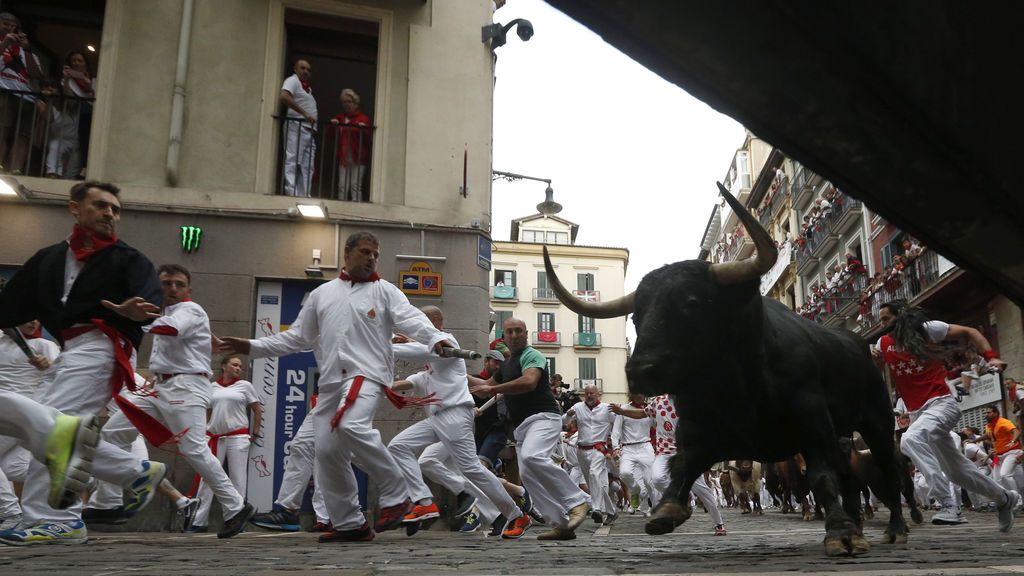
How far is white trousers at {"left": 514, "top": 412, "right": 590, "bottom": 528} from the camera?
289 inches

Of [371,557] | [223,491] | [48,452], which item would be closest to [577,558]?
[371,557]

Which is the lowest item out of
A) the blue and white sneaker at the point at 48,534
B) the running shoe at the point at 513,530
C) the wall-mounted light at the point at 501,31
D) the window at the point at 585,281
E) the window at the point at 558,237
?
the running shoe at the point at 513,530

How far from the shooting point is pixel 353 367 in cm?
630

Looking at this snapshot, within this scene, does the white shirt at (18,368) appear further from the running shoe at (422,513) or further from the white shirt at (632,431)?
the white shirt at (632,431)

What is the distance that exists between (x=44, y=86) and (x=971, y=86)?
14098 millimetres

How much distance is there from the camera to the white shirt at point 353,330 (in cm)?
634

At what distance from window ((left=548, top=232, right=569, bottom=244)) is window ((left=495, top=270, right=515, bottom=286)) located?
7.94 m

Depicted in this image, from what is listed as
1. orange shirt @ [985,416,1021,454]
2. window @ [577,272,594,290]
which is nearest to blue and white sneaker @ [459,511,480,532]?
orange shirt @ [985,416,1021,454]

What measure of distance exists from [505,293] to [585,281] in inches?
263

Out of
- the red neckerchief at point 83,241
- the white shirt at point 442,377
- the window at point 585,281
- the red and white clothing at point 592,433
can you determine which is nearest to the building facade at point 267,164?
the white shirt at point 442,377

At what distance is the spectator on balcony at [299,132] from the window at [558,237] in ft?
202

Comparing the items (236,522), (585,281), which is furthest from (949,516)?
(585,281)

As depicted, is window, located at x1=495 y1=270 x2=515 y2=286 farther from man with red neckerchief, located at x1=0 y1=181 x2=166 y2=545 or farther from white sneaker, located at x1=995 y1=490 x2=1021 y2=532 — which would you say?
man with red neckerchief, located at x1=0 y1=181 x2=166 y2=545

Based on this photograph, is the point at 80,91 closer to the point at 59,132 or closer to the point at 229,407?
the point at 59,132
